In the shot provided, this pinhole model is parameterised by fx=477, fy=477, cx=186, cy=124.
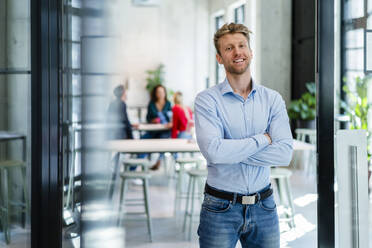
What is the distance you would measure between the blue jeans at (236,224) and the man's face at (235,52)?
1.79ft

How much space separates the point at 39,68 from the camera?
2.45 metres

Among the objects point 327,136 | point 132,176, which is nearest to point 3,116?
point 132,176

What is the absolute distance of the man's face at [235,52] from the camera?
194 cm

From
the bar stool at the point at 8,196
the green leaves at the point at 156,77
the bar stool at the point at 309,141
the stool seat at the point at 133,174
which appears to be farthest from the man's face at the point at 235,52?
the green leaves at the point at 156,77

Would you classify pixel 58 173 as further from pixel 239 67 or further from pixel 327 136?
pixel 327 136

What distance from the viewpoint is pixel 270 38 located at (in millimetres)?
2734

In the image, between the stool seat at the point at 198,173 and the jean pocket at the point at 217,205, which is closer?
the jean pocket at the point at 217,205

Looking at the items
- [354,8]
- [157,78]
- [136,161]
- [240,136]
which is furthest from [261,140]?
[157,78]

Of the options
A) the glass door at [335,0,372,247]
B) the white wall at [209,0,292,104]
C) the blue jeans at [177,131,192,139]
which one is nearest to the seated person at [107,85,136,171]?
the white wall at [209,0,292,104]

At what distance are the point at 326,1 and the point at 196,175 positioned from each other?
140 centimetres

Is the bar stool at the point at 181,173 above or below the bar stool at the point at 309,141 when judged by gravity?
below

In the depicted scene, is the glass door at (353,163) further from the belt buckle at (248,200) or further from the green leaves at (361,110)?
the belt buckle at (248,200)

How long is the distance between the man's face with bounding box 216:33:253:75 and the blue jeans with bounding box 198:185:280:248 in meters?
0.54

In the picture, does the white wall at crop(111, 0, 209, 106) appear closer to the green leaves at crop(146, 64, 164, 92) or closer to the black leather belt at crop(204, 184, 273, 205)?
the green leaves at crop(146, 64, 164, 92)
